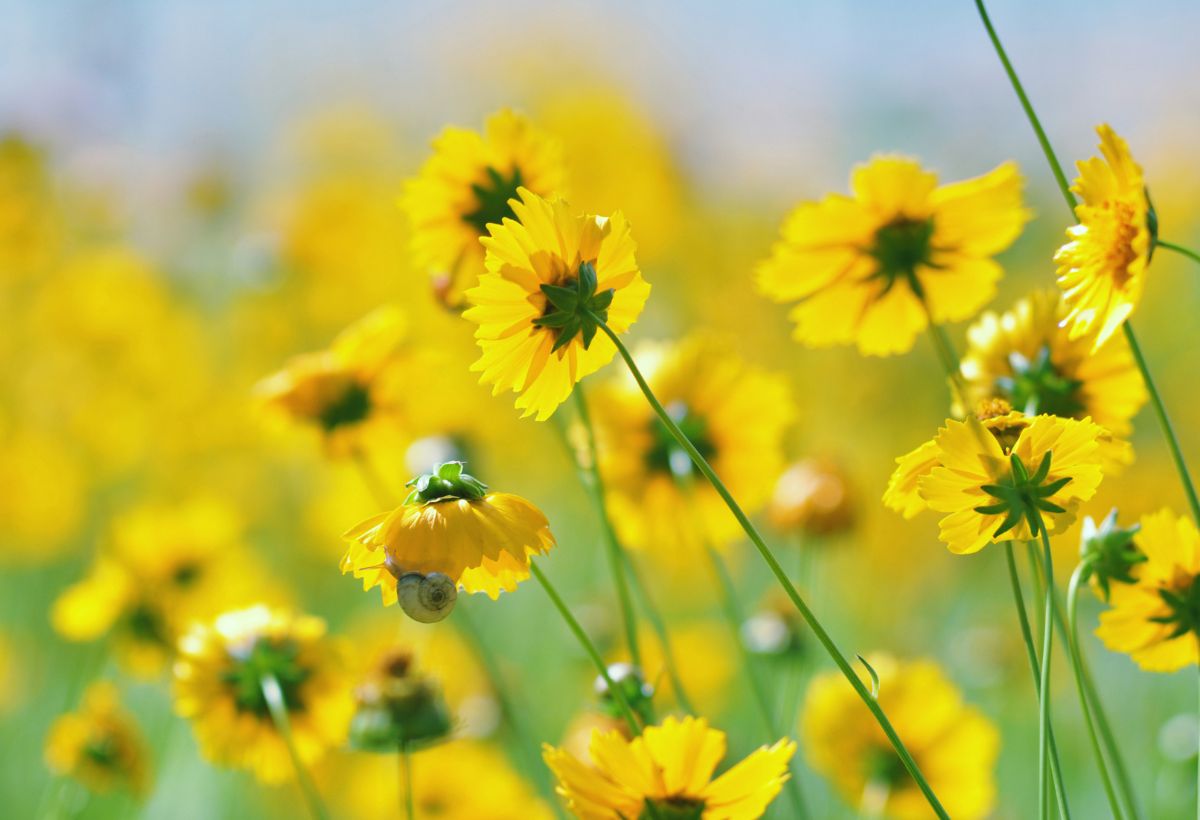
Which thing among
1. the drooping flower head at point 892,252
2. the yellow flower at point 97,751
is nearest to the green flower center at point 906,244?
the drooping flower head at point 892,252

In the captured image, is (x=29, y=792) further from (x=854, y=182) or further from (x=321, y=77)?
(x=321, y=77)

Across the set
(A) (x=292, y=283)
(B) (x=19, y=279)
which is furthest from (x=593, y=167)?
(B) (x=19, y=279)

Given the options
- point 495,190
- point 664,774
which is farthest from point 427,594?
point 495,190

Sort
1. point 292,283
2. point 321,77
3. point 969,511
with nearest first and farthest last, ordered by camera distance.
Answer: point 969,511 → point 292,283 → point 321,77

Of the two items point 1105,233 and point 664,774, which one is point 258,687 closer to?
point 664,774

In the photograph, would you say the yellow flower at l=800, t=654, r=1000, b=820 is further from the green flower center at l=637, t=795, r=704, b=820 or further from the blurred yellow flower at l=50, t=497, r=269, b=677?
the blurred yellow flower at l=50, t=497, r=269, b=677

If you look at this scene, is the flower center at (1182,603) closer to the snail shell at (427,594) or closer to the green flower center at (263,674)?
the snail shell at (427,594)
